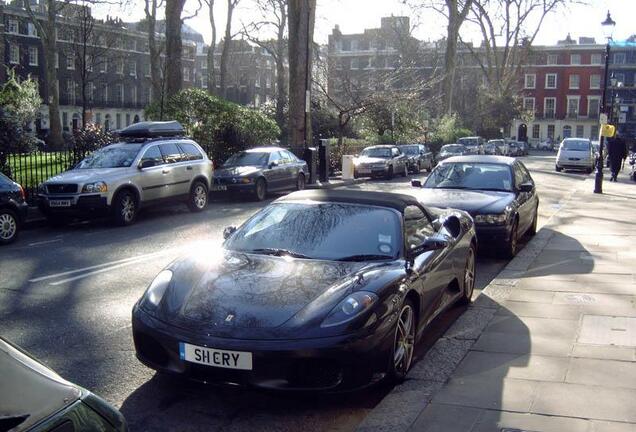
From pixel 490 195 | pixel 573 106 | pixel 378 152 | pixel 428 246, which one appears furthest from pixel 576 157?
pixel 573 106

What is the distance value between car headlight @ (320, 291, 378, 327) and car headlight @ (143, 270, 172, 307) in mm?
1280

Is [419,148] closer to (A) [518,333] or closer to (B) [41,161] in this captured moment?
(B) [41,161]

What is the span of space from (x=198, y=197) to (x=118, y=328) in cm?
1028

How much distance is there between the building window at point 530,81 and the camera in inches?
3907

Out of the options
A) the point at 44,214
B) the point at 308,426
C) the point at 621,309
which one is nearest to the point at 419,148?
the point at 44,214

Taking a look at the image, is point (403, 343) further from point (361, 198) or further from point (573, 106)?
point (573, 106)

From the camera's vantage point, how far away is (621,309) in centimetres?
733

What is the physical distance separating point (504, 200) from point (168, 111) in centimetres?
1374

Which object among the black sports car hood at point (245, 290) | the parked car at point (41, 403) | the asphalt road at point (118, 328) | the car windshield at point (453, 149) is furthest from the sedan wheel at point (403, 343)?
the car windshield at point (453, 149)

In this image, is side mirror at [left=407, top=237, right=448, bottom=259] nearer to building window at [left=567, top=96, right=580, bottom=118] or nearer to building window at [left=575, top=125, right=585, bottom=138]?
building window at [left=567, top=96, right=580, bottom=118]

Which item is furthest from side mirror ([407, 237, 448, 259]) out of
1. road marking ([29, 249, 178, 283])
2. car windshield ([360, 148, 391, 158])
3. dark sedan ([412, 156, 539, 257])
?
car windshield ([360, 148, 391, 158])

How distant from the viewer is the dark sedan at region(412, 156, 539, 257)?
10445 millimetres

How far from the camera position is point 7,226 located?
38.3ft

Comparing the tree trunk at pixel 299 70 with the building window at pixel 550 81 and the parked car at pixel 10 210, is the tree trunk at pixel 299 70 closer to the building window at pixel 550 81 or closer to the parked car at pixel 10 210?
the parked car at pixel 10 210
